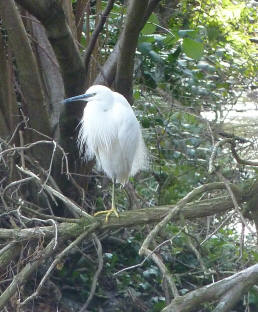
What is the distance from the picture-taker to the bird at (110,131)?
12.7ft

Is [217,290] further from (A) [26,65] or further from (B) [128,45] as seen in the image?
(A) [26,65]

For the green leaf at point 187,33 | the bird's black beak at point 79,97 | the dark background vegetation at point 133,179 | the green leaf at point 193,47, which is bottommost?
the dark background vegetation at point 133,179

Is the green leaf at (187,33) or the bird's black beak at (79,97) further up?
the green leaf at (187,33)

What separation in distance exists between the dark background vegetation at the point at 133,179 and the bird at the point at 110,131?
0.13 metres

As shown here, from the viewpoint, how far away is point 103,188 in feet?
16.4

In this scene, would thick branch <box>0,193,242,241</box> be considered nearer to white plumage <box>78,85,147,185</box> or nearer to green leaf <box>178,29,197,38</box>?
white plumage <box>78,85,147,185</box>

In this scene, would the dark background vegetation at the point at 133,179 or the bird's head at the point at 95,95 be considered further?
the bird's head at the point at 95,95

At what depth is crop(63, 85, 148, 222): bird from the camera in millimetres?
3877

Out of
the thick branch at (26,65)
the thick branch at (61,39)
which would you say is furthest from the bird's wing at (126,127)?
the thick branch at (26,65)

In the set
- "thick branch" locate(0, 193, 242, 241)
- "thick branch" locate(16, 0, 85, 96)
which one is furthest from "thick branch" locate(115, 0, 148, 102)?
"thick branch" locate(0, 193, 242, 241)

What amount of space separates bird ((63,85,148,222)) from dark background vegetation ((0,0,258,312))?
0.13 metres

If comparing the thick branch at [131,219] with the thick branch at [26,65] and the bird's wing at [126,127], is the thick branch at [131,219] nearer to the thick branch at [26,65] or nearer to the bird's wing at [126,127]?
the bird's wing at [126,127]

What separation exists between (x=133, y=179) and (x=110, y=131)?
114 centimetres

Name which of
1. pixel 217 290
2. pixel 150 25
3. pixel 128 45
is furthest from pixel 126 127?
pixel 217 290
